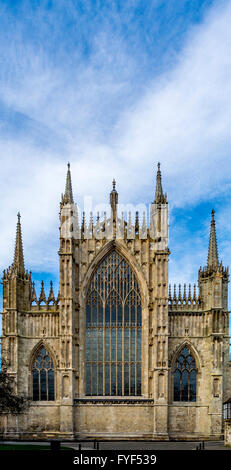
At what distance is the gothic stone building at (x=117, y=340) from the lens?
45.7 m

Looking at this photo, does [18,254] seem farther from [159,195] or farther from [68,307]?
[159,195]

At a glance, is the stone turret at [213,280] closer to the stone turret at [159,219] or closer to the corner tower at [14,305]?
the stone turret at [159,219]

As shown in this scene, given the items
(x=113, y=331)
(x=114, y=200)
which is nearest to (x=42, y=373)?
(x=113, y=331)

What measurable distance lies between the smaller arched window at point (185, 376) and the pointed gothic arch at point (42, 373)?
33.7 ft

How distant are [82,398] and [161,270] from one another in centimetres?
1237

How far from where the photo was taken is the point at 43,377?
1855 inches

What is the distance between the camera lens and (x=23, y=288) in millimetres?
48781

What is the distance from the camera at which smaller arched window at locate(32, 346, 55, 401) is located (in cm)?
4675

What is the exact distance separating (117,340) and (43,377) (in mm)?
6923

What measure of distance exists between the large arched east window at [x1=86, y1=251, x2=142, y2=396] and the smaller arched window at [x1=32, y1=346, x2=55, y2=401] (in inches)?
122
